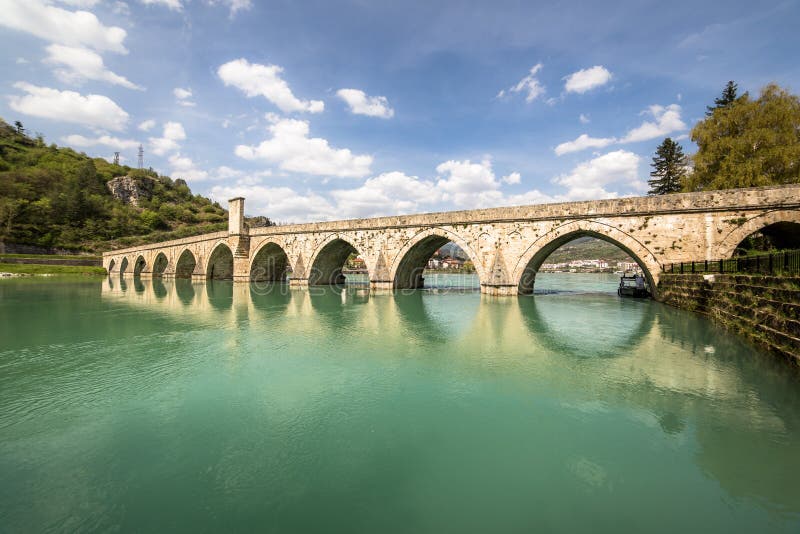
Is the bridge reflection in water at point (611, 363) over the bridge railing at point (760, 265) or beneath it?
beneath

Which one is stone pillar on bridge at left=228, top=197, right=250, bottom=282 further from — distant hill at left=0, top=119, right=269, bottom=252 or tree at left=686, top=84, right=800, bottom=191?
distant hill at left=0, top=119, right=269, bottom=252

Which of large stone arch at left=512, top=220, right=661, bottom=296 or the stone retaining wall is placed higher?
large stone arch at left=512, top=220, right=661, bottom=296

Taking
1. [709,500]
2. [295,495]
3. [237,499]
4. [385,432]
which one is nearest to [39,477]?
[237,499]

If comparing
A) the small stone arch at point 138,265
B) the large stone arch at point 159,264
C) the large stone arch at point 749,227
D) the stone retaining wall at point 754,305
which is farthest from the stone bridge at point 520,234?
the small stone arch at point 138,265

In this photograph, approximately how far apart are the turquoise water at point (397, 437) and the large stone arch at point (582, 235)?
9.83 meters

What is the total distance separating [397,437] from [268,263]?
1422 inches

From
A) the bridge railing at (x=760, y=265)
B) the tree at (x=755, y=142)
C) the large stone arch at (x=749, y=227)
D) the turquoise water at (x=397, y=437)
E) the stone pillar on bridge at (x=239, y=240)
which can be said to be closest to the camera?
the turquoise water at (x=397, y=437)

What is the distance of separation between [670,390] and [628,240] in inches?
546

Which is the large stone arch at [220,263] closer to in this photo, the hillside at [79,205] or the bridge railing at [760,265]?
the bridge railing at [760,265]

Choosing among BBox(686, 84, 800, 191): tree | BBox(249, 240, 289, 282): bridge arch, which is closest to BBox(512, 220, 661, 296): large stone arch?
BBox(686, 84, 800, 191): tree

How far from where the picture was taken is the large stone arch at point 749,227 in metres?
14.6

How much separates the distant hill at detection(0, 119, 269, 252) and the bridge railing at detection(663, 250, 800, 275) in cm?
8249

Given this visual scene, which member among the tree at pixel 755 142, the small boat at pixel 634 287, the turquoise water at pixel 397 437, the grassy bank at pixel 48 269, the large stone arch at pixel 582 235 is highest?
the tree at pixel 755 142

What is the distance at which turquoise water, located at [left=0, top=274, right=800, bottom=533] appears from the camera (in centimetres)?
294
